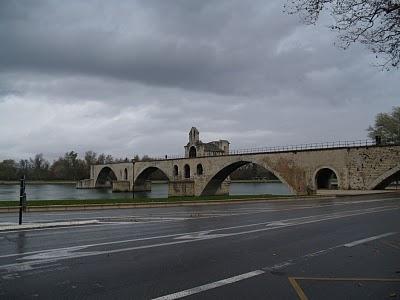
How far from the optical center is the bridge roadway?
5.90 meters

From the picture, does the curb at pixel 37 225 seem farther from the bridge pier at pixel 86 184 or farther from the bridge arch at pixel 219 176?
the bridge pier at pixel 86 184

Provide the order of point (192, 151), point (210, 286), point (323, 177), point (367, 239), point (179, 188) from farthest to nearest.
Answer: point (192, 151) → point (179, 188) → point (323, 177) → point (367, 239) → point (210, 286)

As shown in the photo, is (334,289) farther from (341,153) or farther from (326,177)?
(326,177)

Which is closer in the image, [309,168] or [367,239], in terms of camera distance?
[367,239]

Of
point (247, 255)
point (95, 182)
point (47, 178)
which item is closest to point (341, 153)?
point (247, 255)

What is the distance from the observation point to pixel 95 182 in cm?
14062

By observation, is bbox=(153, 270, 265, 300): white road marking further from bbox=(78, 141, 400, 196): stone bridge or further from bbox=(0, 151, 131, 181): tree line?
bbox=(0, 151, 131, 181): tree line

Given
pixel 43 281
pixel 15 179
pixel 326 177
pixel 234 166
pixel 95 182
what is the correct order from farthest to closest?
pixel 15 179 < pixel 95 182 < pixel 234 166 < pixel 326 177 < pixel 43 281

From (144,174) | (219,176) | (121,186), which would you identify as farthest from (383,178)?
(121,186)

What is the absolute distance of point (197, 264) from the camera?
7.62m

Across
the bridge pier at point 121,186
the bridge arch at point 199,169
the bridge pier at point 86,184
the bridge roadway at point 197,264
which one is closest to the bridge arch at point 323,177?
the bridge arch at point 199,169

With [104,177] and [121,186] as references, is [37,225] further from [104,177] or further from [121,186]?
[104,177]

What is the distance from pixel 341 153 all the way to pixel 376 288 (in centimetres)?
5539

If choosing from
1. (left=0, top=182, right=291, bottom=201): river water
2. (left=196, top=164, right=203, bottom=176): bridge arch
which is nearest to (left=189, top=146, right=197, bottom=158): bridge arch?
(left=0, top=182, right=291, bottom=201): river water
